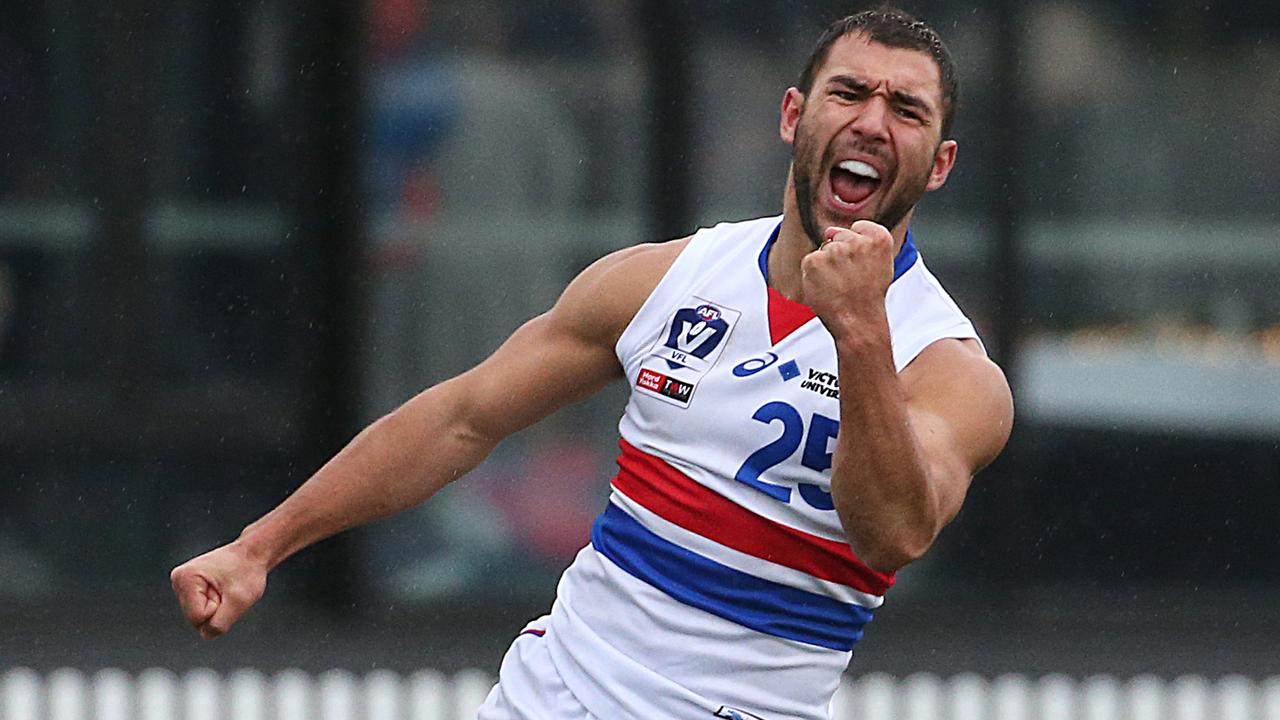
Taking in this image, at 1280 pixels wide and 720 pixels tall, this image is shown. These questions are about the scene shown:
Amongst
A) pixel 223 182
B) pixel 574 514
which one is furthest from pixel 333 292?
pixel 574 514

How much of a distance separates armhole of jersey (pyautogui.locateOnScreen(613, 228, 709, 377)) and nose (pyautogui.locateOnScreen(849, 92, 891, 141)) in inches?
16.6

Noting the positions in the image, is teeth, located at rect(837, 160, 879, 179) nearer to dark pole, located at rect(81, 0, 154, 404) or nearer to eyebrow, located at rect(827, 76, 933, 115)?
eyebrow, located at rect(827, 76, 933, 115)

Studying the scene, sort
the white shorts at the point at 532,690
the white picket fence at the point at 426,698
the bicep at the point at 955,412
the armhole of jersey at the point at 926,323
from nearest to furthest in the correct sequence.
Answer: the bicep at the point at 955,412 → the armhole of jersey at the point at 926,323 → the white shorts at the point at 532,690 → the white picket fence at the point at 426,698

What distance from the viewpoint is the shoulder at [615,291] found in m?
3.83

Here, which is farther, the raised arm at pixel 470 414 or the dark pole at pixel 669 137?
the dark pole at pixel 669 137

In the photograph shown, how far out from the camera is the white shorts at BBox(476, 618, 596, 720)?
148 inches

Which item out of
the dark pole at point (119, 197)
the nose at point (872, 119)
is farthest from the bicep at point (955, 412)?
the dark pole at point (119, 197)

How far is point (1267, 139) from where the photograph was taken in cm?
711

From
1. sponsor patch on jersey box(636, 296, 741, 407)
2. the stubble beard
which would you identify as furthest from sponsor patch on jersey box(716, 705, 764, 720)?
the stubble beard

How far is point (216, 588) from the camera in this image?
3.70 m

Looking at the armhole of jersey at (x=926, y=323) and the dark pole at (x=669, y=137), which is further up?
the armhole of jersey at (x=926, y=323)

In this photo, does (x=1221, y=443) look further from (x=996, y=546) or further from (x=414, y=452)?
(x=414, y=452)

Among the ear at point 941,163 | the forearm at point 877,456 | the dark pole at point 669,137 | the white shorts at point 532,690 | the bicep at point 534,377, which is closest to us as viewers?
the forearm at point 877,456

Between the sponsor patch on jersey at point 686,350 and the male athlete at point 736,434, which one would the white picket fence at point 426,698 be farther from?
the sponsor patch on jersey at point 686,350
